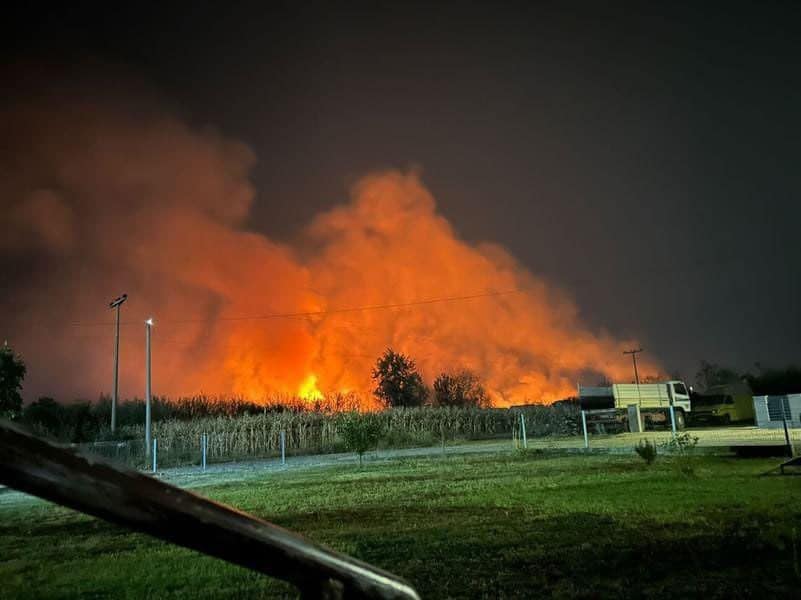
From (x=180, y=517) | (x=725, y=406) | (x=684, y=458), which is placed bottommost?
(x=684, y=458)

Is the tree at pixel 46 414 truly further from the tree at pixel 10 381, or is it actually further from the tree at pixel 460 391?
the tree at pixel 460 391

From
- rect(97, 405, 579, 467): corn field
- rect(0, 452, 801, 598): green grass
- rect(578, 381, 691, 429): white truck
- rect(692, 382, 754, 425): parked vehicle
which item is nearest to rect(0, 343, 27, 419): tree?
rect(97, 405, 579, 467): corn field

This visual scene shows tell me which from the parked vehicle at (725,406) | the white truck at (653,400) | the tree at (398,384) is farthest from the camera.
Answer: the tree at (398,384)

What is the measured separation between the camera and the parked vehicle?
39844 millimetres

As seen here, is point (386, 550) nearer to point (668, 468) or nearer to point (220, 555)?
point (220, 555)

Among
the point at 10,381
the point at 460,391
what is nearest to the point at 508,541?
the point at 10,381

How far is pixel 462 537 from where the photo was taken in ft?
24.2

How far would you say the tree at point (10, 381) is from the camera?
23178mm

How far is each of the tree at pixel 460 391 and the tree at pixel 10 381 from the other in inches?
1976

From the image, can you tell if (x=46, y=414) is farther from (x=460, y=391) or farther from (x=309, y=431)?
(x=460, y=391)

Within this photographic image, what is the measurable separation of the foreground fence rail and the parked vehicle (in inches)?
1723

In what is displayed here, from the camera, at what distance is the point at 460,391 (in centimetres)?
7212

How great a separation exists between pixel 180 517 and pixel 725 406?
149 ft

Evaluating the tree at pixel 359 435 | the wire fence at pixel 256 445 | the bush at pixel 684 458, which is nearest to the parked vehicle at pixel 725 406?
the wire fence at pixel 256 445
